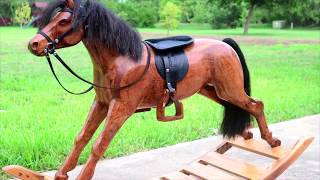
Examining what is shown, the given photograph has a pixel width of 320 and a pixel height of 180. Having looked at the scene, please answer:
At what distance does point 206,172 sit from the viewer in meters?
3.55

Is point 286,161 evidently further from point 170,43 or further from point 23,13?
point 23,13

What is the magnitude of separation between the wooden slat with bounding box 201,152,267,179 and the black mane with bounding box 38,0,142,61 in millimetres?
1327

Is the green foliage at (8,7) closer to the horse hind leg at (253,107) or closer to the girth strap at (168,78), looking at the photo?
the horse hind leg at (253,107)

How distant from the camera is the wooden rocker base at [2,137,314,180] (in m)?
3.27

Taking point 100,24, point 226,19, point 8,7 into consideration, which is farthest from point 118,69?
point 226,19

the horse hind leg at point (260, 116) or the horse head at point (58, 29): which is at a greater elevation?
the horse head at point (58, 29)

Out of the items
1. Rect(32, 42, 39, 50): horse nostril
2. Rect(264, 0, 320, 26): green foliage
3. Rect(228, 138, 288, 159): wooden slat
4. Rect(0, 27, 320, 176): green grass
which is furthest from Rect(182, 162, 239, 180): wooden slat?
Rect(264, 0, 320, 26): green foliage

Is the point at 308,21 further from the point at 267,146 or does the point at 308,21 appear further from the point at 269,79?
the point at 267,146

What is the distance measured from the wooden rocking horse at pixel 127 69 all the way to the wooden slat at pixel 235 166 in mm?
249

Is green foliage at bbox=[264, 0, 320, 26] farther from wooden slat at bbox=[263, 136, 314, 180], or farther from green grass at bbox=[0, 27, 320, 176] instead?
wooden slat at bbox=[263, 136, 314, 180]

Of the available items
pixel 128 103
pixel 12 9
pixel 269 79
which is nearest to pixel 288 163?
pixel 128 103

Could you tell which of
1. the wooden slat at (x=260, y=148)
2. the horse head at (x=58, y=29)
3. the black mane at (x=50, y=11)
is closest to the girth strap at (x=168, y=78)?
the horse head at (x=58, y=29)

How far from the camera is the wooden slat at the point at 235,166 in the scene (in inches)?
132

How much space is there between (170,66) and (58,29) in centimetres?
73
